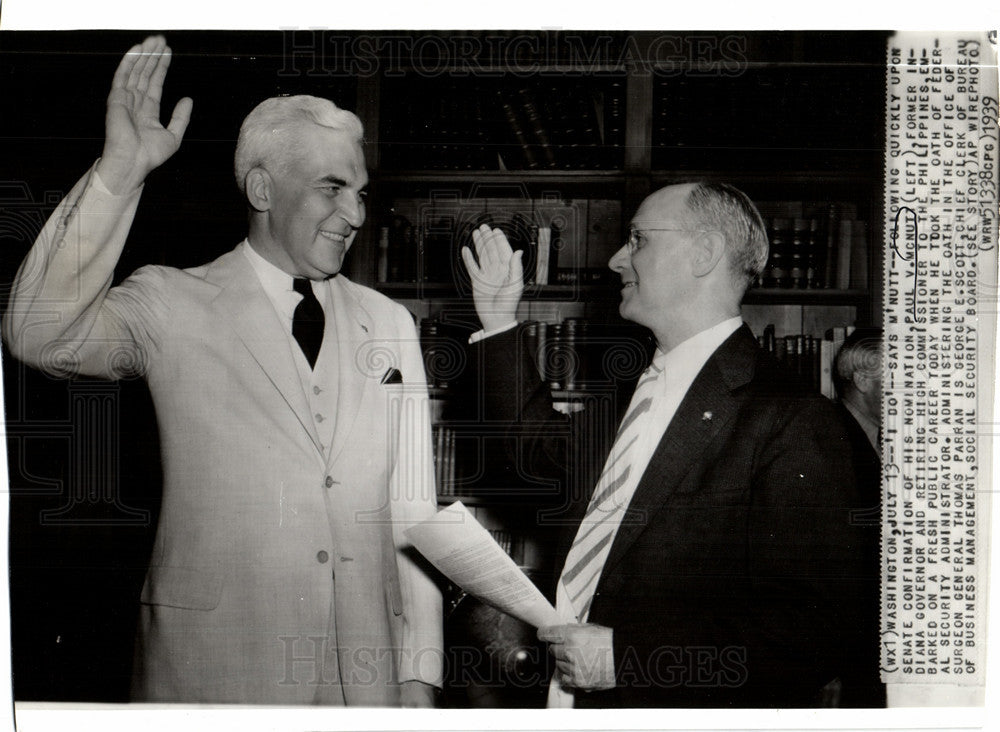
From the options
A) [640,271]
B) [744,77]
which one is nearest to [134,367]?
[640,271]

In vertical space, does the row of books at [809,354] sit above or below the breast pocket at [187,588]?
above

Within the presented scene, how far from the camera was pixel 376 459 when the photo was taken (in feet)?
5.78

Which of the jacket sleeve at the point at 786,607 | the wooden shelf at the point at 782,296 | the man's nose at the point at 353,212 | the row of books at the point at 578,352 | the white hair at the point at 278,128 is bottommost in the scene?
the jacket sleeve at the point at 786,607

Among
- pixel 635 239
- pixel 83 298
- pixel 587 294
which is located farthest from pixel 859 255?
pixel 83 298

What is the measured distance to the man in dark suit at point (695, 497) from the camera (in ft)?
5.59

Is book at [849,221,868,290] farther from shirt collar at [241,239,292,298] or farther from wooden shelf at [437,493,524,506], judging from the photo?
shirt collar at [241,239,292,298]

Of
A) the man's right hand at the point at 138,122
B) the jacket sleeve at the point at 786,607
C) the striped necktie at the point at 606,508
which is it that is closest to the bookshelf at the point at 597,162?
the striped necktie at the point at 606,508

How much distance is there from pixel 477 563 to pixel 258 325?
701 mm

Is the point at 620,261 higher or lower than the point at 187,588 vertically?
higher

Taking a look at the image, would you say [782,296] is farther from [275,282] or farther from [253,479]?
[253,479]

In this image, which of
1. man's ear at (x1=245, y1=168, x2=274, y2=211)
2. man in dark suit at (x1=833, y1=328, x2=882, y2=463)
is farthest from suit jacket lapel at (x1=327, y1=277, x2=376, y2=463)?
man in dark suit at (x1=833, y1=328, x2=882, y2=463)

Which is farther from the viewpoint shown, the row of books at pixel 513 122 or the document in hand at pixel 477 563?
the row of books at pixel 513 122

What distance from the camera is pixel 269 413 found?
173cm

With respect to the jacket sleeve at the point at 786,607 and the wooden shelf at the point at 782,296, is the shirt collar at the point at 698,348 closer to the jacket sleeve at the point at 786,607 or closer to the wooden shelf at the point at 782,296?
the wooden shelf at the point at 782,296
